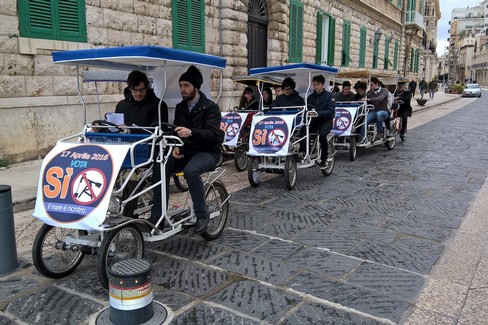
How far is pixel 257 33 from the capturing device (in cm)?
1662

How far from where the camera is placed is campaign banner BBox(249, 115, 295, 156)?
762 centimetres

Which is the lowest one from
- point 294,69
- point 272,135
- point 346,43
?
point 272,135

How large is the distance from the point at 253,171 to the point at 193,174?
323cm

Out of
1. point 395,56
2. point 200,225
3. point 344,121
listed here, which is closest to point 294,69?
point 344,121

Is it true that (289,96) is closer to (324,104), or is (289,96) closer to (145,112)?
(324,104)

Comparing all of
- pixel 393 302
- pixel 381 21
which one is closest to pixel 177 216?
pixel 393 302

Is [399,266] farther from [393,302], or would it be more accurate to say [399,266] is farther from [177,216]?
[177,216]

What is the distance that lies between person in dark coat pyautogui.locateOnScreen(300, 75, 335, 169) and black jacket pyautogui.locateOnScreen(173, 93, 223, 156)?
382 cm

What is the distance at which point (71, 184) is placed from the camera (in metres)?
3.84

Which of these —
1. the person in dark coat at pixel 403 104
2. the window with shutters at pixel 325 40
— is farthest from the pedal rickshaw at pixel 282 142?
the window with shutters at pixel 325 40

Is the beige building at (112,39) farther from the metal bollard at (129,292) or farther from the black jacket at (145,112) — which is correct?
the metal bollard at (129,292)

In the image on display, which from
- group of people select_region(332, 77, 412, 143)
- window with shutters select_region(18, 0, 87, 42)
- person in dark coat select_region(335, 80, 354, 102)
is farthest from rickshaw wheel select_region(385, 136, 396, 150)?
window with shutters select_region(18, 0, 87, 42)

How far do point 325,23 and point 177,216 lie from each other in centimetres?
1889

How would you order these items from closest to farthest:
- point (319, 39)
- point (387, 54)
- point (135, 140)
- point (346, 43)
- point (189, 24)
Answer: point (135, 140) < point (189, 24) < point (319, 39) < point (346, 43) < point (387, 54)
